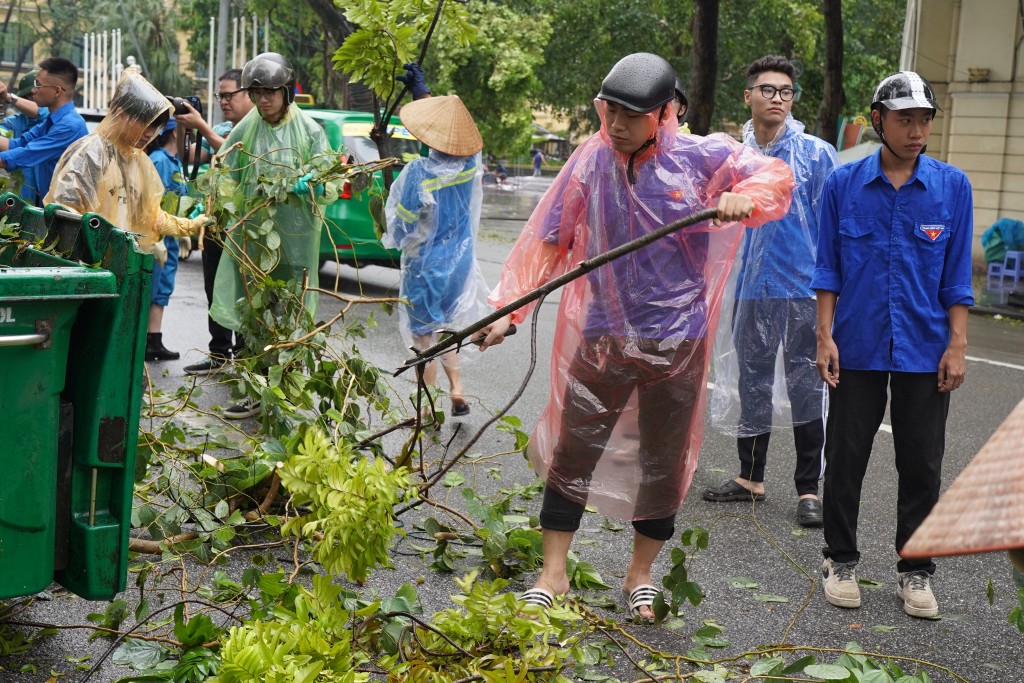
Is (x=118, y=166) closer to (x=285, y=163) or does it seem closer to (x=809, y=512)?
(x=285, y=163)

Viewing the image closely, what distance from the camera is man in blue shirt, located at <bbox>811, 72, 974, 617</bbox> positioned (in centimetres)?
411

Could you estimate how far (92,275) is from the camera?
9.16ft

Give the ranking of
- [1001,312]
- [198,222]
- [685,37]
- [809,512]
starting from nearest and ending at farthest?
[809,512] → [198,222] → [1001,312] → [685,37]

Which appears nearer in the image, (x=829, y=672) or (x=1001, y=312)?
(x=829, y=672)

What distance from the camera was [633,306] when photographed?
3850 mm

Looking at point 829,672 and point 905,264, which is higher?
point 905,264

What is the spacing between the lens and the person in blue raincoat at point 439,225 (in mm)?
6523

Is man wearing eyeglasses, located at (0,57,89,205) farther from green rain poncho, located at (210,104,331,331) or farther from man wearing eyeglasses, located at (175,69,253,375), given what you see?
green rain poncho, located at (210,104,331,331)

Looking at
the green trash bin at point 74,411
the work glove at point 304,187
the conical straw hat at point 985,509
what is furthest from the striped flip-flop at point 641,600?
the conical straw hat at point 985,509

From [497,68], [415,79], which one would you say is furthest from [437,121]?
[497,68]

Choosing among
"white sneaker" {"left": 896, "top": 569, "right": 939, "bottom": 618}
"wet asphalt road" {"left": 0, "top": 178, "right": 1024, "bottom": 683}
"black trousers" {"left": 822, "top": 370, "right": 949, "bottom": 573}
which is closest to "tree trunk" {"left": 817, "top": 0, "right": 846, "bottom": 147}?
"wet asphalt road" {"left": 0, "top": 178, "right": 1024, "bottom": 683}

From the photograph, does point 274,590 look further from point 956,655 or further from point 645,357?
point 956,655

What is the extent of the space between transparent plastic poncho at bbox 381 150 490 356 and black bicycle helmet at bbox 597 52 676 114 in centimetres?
304

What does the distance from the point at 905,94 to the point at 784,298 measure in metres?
1.49
